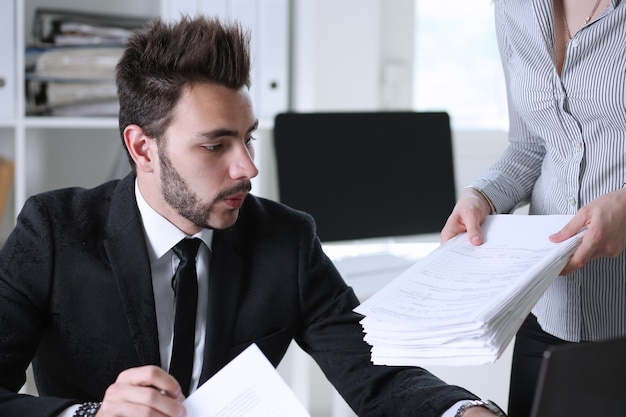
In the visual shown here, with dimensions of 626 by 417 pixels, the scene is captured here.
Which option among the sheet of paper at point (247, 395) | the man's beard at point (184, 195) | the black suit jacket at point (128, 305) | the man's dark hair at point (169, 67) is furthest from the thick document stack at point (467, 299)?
the man's dark hair at point (169, 67)

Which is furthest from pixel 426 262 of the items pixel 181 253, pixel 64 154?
pixel 64 154

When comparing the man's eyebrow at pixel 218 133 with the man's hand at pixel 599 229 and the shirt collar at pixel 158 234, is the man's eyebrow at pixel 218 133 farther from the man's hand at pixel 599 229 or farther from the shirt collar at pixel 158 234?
the man's hand at pixel 599 229

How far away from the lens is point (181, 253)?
1.40m

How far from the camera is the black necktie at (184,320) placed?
136cm

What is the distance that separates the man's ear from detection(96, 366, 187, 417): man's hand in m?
0.45

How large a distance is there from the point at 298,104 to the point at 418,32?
0.95 meters

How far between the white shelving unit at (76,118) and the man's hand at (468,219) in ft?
4.67

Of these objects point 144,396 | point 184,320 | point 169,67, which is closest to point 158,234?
point 184,320

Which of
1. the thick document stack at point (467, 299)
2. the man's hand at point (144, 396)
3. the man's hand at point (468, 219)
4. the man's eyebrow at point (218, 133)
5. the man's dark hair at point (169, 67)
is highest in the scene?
the man's dark hair at point (169, 67)

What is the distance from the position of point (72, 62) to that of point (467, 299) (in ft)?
5.97

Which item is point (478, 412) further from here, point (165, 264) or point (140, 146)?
point (140, 146)

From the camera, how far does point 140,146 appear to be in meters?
1.42

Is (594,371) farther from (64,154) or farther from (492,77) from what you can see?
(492,77)

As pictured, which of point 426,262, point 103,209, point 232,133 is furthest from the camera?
point 103,209
